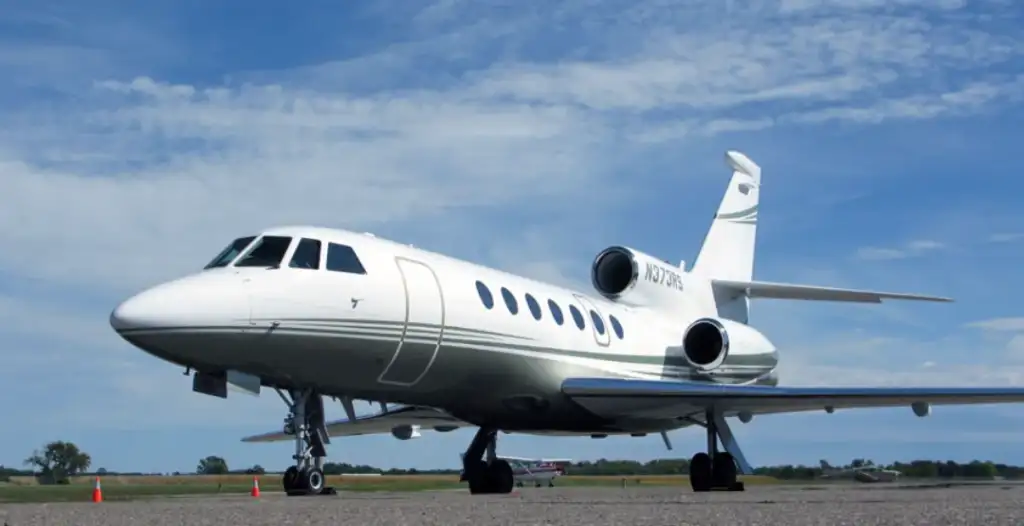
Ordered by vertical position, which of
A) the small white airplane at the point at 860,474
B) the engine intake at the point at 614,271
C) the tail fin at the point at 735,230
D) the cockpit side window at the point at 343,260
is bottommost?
the small white airplane at the point at 860,474

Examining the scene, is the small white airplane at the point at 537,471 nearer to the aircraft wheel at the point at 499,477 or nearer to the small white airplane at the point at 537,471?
the small white airplane at the point at 537,471

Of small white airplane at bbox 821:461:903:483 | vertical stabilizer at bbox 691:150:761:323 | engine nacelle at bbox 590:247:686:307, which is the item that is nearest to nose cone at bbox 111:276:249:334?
engine nacelle at bbox 590:247:686:307

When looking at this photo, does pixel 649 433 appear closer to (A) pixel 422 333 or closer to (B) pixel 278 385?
(A) pixel 422 333

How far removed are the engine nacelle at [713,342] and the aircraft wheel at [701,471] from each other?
93.4 inches

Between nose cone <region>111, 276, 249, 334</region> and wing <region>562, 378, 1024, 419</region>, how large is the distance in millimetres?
6772

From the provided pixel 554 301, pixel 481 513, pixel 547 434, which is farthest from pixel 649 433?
pixel 481 513

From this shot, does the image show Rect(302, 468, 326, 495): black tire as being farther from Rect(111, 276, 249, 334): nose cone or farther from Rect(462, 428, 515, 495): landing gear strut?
Rect(462, 428, 515, 495): landing gear strut

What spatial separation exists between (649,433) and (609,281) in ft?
10.6

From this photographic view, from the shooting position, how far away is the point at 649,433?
22.6m

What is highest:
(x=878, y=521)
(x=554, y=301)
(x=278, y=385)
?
(x=554, y=301)

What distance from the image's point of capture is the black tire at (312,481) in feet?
47.0

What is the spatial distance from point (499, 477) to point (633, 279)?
5.14 meters

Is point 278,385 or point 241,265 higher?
point 241,265

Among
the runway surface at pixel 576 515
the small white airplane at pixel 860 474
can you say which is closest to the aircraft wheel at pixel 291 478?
the runway surface at pixel 576 515
